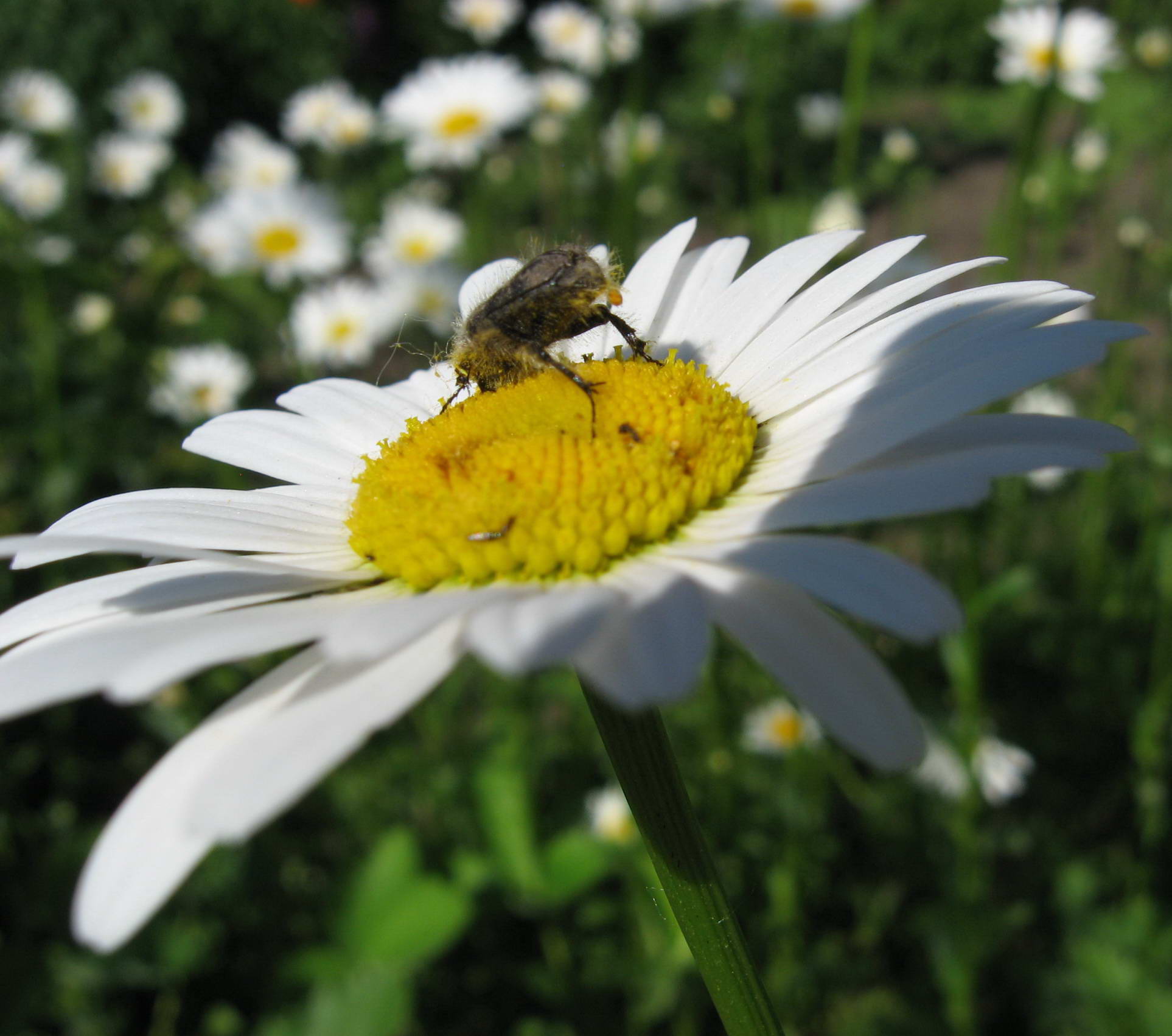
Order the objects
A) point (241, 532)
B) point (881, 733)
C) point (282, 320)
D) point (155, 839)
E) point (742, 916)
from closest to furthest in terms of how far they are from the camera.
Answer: point (881, 733) → point (155, 839) → point (241, 532) → point (742, 916) → point (282, 320)

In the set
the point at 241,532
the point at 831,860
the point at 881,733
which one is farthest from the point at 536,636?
the point at 831,860

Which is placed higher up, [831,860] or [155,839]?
[155,839]

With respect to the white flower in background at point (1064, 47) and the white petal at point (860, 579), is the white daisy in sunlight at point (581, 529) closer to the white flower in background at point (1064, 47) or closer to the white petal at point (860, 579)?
the white petal at point (860, 579)

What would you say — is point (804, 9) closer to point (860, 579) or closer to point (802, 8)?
point (802, 8)

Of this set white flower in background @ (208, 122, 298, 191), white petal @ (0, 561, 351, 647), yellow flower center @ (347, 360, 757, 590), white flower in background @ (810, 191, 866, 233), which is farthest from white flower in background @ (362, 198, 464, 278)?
white petal @ (0, 561, 351, 647)

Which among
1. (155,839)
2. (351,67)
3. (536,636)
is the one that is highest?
(351,67)

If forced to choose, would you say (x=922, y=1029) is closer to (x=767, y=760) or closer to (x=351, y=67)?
(x=767, y=760)
